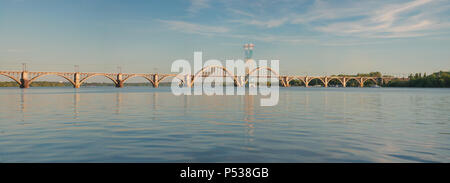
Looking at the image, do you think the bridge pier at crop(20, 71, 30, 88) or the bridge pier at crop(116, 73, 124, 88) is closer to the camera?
the bridge pier at crop(20, 71, 30, 88)

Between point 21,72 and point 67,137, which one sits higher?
point 21,72

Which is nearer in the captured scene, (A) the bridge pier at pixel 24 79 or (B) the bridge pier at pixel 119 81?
(A) the bridge pier at pixel 24 79

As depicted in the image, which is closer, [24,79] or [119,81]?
[24,79]

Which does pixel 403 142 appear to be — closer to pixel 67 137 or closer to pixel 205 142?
pixel 205 142

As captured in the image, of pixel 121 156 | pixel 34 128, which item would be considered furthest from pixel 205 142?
pixel 34 128

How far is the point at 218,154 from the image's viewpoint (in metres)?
9.69
